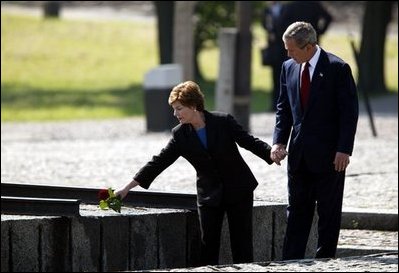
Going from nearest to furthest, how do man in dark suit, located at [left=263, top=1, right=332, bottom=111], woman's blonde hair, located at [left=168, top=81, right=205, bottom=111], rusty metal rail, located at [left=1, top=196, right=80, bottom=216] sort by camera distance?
woman's blonde hair, located at [left=168, top=81, right=205, bottom=111] → rusty metal rail, located at [left=1, top=196, right=80, bottom=216] → man in dark suit, located at [left=263, top=1, right=332, bottom=111]

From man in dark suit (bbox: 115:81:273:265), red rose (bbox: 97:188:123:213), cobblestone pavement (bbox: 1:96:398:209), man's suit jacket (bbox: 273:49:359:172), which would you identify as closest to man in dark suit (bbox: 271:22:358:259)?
man's suit jacket (bbox: 273:49:359:172)

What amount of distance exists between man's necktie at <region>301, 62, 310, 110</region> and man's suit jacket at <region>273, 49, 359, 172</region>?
0.08 ft

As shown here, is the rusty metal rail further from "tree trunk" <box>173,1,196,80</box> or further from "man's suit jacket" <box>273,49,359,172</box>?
"tree trunk" <box>173,1,196,80</box>

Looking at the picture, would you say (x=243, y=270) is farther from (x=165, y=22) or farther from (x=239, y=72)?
(x=165, y=22)

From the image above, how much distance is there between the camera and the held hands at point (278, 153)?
368 inches

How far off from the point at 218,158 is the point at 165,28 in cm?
1944

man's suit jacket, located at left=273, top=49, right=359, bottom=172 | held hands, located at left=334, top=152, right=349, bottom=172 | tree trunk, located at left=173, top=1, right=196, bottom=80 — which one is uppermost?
man's suit jacket, located at left=273, top=49, right=359, bottom=172

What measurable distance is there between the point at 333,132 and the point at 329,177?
266 millimetres

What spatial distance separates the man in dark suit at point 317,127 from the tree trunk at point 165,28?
1864 centimetres

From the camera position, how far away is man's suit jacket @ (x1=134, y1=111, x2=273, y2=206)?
927 centimetres

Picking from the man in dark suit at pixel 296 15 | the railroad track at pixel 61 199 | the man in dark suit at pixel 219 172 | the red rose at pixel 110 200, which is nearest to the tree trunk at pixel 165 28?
the man in dark suit at pixel 296 15

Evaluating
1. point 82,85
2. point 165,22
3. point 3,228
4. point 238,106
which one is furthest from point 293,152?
point 82,85

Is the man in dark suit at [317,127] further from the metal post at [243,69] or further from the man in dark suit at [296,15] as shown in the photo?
the man in dark suit at [296,15]

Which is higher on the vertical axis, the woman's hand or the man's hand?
the man's hand
